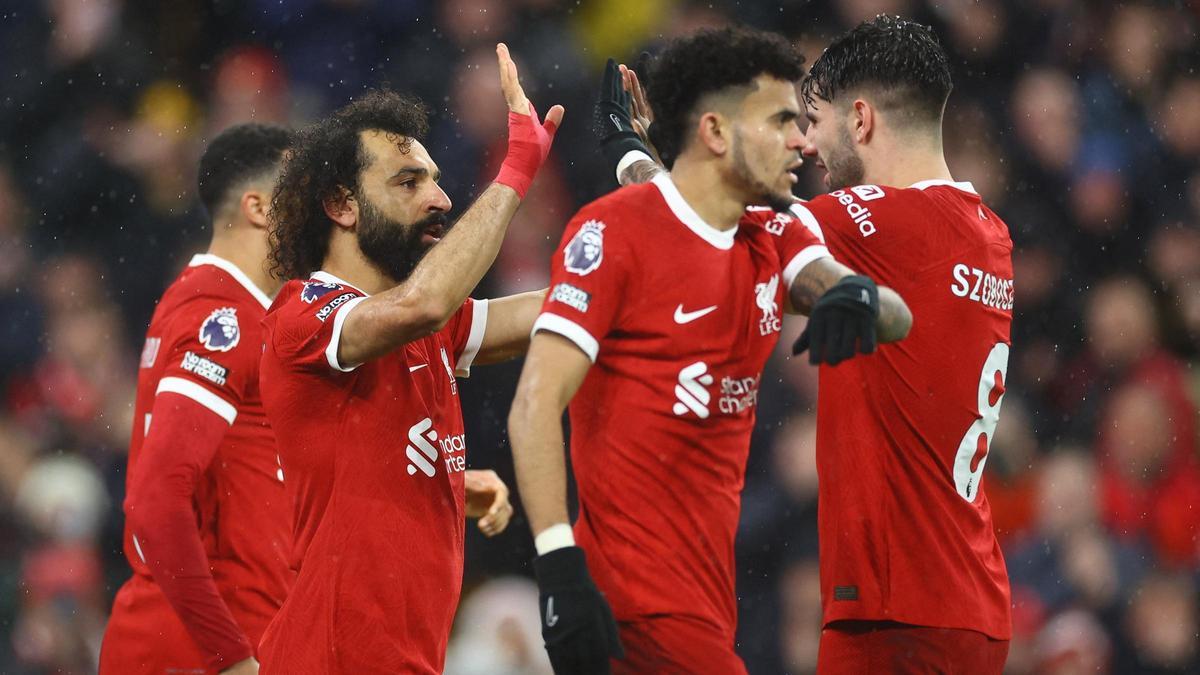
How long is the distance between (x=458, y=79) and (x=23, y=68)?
8.22 ft

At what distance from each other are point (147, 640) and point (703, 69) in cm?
257

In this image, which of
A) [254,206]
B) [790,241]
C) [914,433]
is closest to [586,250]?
[790,241]

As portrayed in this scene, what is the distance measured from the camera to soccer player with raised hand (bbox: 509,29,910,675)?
2.88 meters

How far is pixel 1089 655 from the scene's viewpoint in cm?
666

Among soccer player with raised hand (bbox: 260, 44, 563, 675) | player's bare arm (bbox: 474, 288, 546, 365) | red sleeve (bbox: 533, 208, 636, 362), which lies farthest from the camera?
player's bare arm (bbox: 474, 288, 546, 365)

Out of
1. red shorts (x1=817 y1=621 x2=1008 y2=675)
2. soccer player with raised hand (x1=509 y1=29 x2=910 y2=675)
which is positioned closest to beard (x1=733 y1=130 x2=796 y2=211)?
soccer player with raised hand (x1=509 y1=29 x2=910 y2=675)

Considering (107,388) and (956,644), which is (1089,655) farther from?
(107,388)

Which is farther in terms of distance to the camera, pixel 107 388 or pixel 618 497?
pixel 107 388

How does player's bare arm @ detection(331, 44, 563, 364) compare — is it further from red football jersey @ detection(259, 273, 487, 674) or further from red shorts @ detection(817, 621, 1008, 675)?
red shorts @ detection(817, 621, 1008, 675)

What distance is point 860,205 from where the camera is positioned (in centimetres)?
386

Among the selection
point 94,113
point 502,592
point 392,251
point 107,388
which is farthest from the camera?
point 94,113

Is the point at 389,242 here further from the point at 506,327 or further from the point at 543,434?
the point at 543,434

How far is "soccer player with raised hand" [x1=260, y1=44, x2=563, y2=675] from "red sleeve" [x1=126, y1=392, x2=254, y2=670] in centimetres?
74

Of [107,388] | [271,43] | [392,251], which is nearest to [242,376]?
[392,251]
